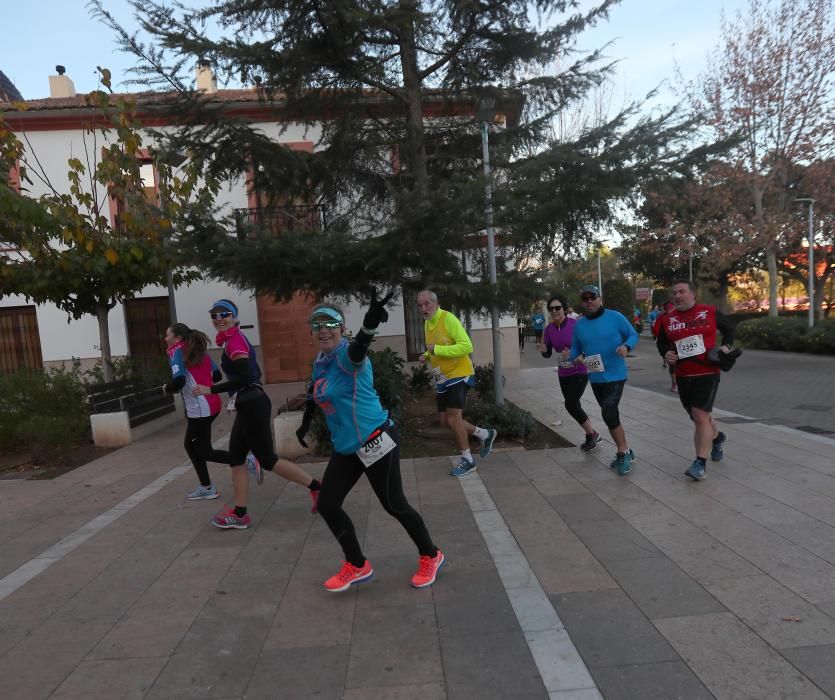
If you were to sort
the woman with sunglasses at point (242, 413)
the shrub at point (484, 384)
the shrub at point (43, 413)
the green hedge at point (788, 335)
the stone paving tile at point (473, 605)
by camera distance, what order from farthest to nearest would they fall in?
the green hedge at point (788, 335) < the shrub at point (484, 384) < the shrub at point (43, 413) < the woman with sunglasses at point (242, 413) < the stone paving tile at point (473, 605)

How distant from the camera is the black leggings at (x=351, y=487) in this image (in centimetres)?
330

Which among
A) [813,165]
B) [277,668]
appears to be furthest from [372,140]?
[813,165]

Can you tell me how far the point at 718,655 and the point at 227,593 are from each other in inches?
104

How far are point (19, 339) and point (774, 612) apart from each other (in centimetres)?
1799

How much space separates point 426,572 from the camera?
344cm

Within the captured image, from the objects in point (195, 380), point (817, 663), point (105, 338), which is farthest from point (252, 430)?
point (105, 338)

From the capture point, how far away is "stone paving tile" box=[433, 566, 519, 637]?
116 inches

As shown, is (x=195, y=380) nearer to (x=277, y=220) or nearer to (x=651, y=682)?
(x=277, y=220)

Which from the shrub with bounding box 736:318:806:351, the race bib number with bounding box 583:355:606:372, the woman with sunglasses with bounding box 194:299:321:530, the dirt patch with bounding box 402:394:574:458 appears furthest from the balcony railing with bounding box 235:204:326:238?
the shrub with bounding box 736:318:806:351

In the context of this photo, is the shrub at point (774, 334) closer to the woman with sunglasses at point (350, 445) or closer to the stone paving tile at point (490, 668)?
the woman with sunglasses at point (350, 445)

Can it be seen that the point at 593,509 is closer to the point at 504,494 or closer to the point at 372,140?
the point at 504,494

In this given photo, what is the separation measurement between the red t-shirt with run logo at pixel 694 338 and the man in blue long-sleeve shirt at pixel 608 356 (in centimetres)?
41

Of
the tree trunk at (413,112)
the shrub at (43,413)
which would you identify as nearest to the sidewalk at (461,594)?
the shrub at (43,413)

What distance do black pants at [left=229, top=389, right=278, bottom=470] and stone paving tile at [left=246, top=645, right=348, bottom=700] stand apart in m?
1.83
